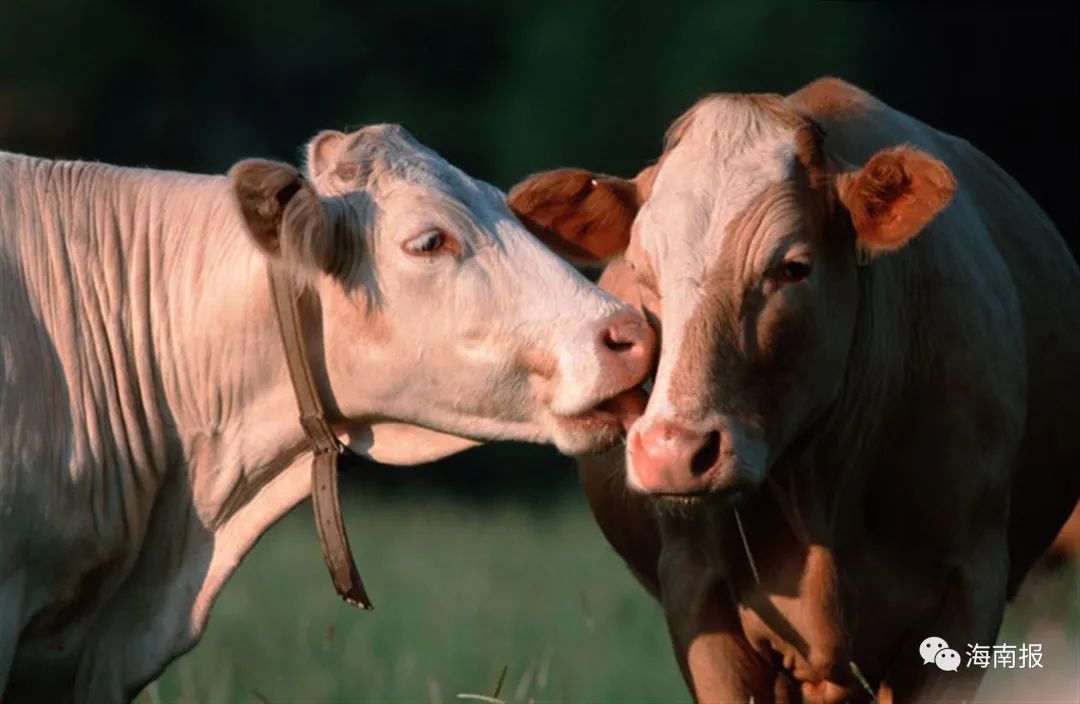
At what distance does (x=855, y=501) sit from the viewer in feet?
18.4

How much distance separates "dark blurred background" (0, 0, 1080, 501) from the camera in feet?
56.9

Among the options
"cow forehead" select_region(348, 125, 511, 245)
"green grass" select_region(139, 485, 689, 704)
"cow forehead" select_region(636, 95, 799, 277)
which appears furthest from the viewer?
"green grass" select_region(139, 485, 689, 704)

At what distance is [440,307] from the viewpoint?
193 inches

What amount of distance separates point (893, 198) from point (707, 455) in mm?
789

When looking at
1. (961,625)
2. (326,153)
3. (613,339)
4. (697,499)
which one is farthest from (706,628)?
(326,153)

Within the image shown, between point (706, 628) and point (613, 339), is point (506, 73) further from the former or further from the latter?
point (613, 339)

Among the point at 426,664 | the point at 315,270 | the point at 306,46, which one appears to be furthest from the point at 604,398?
the point at 306,46

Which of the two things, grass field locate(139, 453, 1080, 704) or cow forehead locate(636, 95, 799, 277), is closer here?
A: cow forehead locate(636, 95, 799, 277)

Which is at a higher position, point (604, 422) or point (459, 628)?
point (604, 422)

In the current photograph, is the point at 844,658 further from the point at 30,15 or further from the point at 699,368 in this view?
the point at 30,15

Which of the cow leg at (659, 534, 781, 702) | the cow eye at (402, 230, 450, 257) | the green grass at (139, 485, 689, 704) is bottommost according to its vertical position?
the green grass at (139, 485, 689, 704)

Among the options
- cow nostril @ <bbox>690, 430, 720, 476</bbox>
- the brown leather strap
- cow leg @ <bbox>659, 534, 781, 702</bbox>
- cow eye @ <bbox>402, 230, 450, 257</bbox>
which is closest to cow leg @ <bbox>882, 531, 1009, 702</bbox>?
cow leg @ <bbox>659, 534, 781, 702</bbox>

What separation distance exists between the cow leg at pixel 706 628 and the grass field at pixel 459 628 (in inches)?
28.4

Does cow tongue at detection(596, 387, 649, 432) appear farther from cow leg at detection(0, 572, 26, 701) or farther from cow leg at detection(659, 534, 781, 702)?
cow leg at detection(0, 572, 26, 701)
